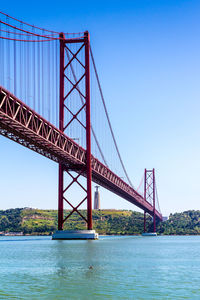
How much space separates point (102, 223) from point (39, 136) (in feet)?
372

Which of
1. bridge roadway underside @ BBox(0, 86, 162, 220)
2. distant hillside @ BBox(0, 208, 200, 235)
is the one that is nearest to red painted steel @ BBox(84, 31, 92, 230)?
bridge roadway underside @ BBox(0, 86, 162, 220)

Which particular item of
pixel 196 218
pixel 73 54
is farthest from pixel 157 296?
pixel 196 218

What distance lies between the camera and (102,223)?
152750 millimetres

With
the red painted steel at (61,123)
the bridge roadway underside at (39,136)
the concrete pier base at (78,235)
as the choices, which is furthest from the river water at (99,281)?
the red painted steel at (61,123)

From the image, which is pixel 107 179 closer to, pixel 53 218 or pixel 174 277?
pixel 174 277

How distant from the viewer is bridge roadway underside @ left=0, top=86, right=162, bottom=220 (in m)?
37.0

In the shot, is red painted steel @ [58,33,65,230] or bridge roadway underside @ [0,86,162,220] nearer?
bridge roadway underside @ [0,86,162,220]

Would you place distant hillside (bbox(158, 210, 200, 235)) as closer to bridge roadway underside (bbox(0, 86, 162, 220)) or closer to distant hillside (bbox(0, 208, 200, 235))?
distant hillside (bbox(0, 208, 200, 235))

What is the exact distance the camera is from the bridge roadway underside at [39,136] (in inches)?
1457

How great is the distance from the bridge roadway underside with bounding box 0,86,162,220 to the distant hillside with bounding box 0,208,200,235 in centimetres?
7936

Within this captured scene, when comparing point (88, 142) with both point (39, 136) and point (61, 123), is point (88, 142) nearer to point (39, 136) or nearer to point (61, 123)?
point (61, 123)

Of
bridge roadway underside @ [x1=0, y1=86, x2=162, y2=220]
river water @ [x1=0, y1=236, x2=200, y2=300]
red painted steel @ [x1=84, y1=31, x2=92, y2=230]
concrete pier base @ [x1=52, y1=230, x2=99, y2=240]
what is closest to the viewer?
river water @ [x1=0, y1=236, x2=200, y2=300]

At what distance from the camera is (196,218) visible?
6895 inches

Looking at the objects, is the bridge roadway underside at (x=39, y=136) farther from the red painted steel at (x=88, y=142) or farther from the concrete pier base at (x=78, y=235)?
the concrete pier base at (x=78, y=235)
